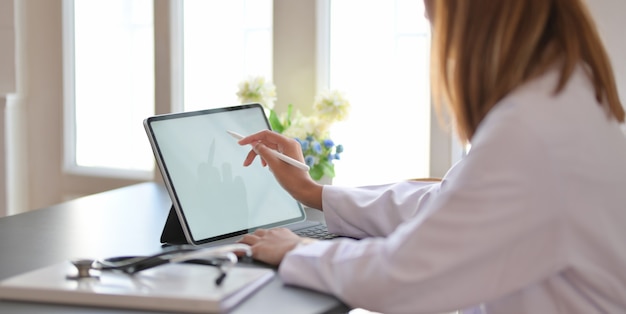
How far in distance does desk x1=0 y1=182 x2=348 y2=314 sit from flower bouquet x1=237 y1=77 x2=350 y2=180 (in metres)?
0.68

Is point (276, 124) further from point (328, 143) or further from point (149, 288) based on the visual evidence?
point (149, 288)

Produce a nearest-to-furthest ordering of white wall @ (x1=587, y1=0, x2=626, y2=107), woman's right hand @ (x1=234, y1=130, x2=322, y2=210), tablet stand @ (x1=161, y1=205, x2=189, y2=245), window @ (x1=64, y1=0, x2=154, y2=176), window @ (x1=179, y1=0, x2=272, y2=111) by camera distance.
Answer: tablet stand @ (x1=161, y1=205, x2=189, y2=245) → woman's right hand @ (x1=234, y1=130, x2=322, y2=210) → white wall @ (x1=587, y1=0, x2=626, y2=107) → window @ (x1=179, y1=0, x2=272, y2=111) → window @ (x1=64, y1=0, x2=154, y2=176)

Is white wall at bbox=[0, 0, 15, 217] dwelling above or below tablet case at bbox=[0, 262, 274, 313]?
above

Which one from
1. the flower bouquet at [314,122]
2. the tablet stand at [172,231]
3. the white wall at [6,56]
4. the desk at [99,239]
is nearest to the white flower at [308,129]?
the flower bouquet at [314,122]

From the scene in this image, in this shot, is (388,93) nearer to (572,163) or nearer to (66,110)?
(66,110)

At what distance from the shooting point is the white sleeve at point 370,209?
1.69 m

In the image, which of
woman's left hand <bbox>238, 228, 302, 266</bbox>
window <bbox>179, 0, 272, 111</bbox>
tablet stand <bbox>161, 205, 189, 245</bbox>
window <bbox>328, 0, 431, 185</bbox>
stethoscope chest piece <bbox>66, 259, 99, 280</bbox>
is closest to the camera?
stethoscope chest piece <bbox>66, 259, 99, 280</bbox>

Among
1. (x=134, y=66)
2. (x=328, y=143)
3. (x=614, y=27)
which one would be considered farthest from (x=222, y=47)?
(x=614, y=27)

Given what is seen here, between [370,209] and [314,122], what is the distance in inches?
47.3

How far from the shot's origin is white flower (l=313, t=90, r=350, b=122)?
294 cm

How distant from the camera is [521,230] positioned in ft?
3.91

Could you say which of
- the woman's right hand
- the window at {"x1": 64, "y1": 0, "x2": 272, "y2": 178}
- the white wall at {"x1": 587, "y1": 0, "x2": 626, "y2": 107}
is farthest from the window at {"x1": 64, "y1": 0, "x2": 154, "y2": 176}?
the woman's right hand

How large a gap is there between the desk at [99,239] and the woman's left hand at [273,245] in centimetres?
7

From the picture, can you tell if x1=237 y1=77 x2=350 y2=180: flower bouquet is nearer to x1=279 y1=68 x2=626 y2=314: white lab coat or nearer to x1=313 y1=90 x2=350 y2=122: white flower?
x1=313 y1=90 x2=350 y2=122: white flower
